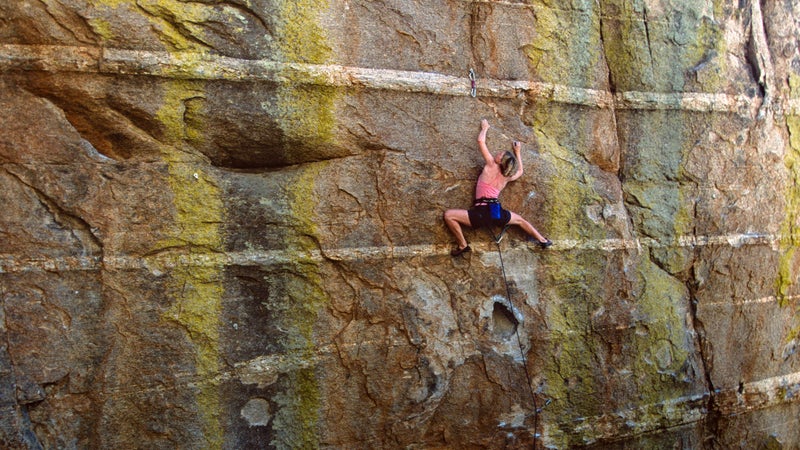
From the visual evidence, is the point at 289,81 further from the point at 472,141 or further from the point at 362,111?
the point at 472,141

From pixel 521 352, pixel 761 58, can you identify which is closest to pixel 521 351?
pixel 521 352

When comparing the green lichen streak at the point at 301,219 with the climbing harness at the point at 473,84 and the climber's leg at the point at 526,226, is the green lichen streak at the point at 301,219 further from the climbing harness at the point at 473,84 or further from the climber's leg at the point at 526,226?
the climber's leg at the point at 526,226

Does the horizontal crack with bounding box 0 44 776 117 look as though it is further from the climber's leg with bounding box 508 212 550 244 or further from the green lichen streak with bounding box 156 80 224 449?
the climber's leg with bounding box 508 212 550 244

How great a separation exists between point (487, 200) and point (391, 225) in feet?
2.41

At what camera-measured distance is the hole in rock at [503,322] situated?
18.1 ft

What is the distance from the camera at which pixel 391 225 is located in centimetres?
523

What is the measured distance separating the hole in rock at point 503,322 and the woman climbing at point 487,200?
54cm

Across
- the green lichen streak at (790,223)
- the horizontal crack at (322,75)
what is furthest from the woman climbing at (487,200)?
the green lichen streak at (790,223)

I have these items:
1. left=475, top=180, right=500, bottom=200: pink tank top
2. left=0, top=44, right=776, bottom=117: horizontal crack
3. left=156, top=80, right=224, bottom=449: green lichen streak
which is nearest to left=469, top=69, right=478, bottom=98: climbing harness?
left=0, top=44, right=776, bottom=117: horizontal crack

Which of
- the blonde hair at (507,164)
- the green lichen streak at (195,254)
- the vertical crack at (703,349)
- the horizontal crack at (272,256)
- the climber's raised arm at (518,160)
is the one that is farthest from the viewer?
the vertical crack at (703,349)

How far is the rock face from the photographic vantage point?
14.9 ft

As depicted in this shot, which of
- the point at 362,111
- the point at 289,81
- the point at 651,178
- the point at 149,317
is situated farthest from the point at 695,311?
the point at 149,317

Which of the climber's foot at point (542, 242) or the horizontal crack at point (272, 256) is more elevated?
the climber's foot at point (542, 242)

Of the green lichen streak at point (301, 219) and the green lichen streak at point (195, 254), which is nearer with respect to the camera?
the green lichen streak at point (195, 254)
